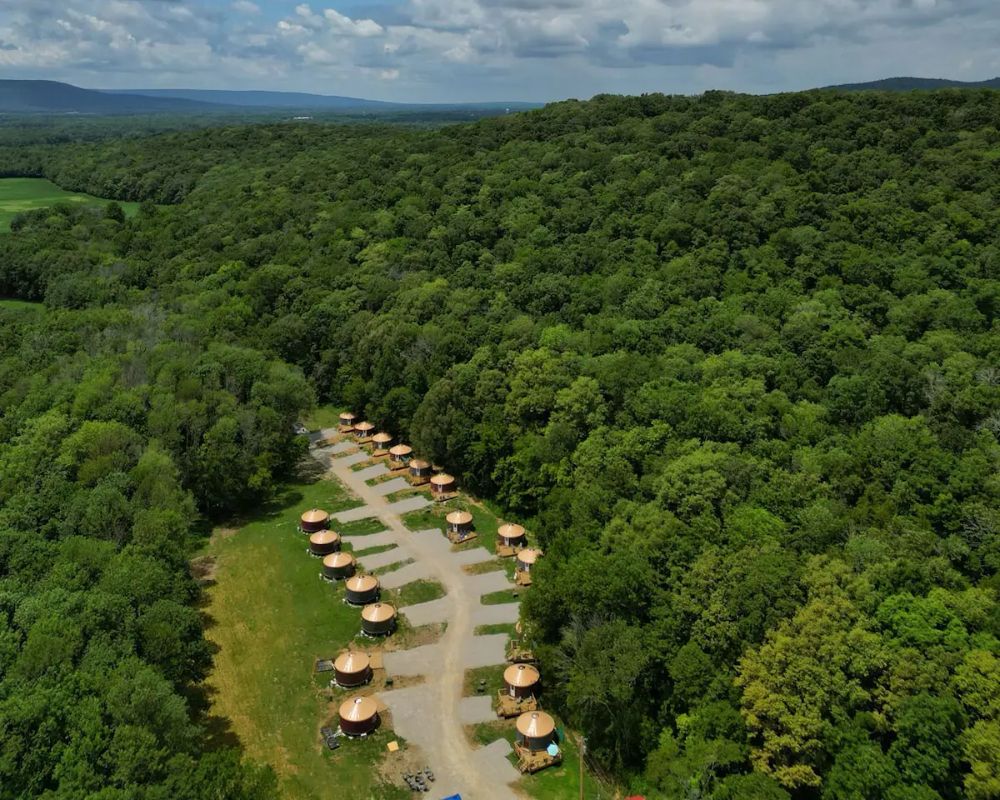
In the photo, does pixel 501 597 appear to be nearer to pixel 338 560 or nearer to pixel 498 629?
pixel 498 629

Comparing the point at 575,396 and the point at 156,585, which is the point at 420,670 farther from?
the point at 575,396

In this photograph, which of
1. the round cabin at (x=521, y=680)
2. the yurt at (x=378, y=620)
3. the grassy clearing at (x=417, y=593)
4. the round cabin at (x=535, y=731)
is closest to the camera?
the round cabin at (x=535, y=731)

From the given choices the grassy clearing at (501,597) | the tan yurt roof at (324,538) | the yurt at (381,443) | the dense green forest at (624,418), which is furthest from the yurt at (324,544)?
the yurt at (381,443)

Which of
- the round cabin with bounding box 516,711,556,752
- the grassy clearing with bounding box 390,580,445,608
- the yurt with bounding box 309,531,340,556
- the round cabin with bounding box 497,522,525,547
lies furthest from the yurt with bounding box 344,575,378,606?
the round cabin with bounding box 516,711,556,752

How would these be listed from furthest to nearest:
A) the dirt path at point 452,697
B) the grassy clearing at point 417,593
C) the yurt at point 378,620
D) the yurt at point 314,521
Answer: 1. the yurt at point 314,521
2. the grassy clearing at point 417,593
3. the yurt at point 378,620
4. the dirt path at point 452,697

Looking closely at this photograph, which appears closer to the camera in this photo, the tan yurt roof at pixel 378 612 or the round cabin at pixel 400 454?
the tan yurt roof at pixel 378 612

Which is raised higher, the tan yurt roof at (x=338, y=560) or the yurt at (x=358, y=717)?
the yurt at (x=358, y=717)

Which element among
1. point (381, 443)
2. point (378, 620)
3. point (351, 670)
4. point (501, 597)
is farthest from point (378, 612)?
point (381, 443)

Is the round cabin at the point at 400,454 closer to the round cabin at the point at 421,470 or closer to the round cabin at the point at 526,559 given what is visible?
the round cabin at the point at 421,470

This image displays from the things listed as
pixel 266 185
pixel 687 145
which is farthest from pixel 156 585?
pixel 266 185
